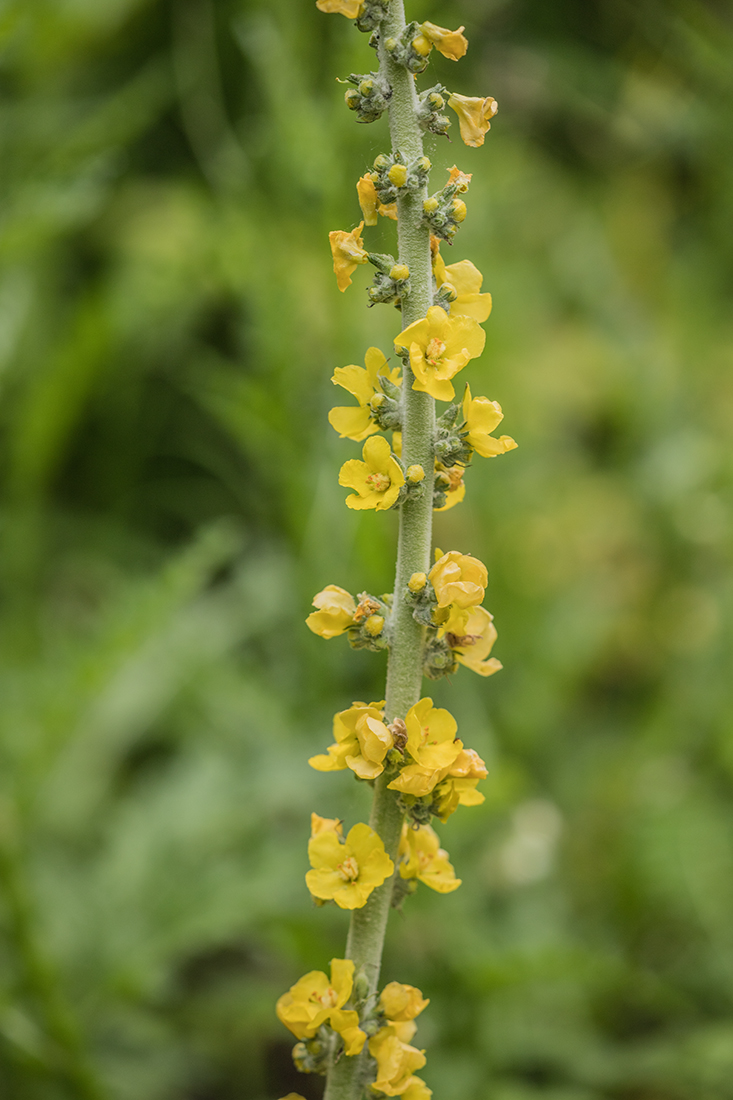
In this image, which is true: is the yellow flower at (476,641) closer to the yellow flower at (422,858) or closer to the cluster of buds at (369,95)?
the yellow flower at (422,858)

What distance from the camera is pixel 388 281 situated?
2.18ft

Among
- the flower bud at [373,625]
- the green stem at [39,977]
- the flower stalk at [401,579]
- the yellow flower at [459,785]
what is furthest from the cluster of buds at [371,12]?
the green stem at [39,977]

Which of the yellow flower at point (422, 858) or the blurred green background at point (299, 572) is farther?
the blurred green background at point (299, 572)

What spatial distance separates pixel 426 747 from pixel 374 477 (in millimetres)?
204

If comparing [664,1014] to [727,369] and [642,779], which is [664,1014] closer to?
[642,779]

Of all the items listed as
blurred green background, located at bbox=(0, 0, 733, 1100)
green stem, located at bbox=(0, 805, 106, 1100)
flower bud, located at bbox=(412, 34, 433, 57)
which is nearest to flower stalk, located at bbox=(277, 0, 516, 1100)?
flower bud, located at bbox=(412, 34, 433, 57)

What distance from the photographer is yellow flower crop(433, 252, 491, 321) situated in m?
0.71

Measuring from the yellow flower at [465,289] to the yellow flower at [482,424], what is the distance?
7 centimetres

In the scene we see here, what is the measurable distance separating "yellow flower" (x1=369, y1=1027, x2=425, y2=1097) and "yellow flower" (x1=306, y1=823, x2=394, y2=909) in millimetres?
113

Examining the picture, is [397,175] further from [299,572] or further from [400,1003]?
[299,572]

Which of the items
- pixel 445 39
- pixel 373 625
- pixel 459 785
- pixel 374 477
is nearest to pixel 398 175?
pixel 445 39

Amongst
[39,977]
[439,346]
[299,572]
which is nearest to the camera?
[439,346]

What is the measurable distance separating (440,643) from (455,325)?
0.24 metres

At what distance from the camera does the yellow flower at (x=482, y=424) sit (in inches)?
27.0
